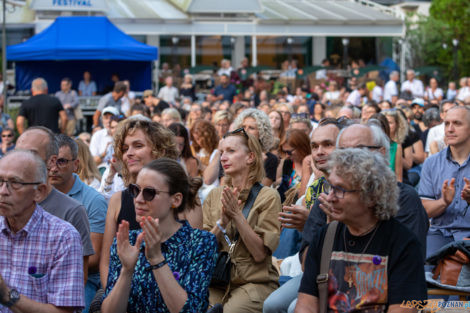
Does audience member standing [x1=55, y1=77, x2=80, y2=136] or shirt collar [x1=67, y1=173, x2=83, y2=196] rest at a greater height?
shirt collar [x1=67, y1=173, x2=83, y2=196]

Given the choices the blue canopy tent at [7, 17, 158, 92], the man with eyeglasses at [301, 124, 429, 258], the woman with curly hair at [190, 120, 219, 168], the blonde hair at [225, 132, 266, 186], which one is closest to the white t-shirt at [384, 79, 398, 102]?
the blue canopy tent at [7, 17, 158, 92]

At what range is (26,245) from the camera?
11.8 feet

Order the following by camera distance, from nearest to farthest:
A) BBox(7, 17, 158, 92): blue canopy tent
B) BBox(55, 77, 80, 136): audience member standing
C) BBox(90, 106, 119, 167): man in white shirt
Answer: BBox(90, 106, 119, 167): man in white shirt → BBox(55, 77, 80, 136): audience member standing → BBox(7, 17, 158, 92): blue canopy tent

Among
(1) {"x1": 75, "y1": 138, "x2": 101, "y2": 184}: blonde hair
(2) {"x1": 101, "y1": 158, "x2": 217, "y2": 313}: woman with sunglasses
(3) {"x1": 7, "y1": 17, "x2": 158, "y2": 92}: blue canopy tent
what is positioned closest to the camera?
(2) {"x1": 101, "y1": 158, "x2": 217, "y2": 313}: woman with sunglasses

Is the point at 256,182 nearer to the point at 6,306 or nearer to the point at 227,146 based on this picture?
the point at 227,146

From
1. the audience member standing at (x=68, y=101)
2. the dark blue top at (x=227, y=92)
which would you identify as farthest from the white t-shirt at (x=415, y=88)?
the audience member standing at (x=68, y=101)

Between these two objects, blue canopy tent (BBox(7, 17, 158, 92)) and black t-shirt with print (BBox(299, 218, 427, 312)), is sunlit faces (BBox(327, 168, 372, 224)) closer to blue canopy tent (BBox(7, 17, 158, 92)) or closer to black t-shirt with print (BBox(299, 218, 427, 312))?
black t-shirt with print (BBox(299, 218, 427, 312))

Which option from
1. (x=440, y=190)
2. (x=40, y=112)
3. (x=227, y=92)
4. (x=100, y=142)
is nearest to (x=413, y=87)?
(x=227, y=92)

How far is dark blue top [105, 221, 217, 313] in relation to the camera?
3943 millimetres

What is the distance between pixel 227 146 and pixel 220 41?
96.2ft

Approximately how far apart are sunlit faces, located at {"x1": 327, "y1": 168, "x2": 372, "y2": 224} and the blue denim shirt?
8.63 feet

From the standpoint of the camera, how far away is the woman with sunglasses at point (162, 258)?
149 inches

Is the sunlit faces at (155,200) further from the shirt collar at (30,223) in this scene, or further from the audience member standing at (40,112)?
the audience member standing at (40,112)

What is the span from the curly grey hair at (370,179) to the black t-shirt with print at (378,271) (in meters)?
0.08
